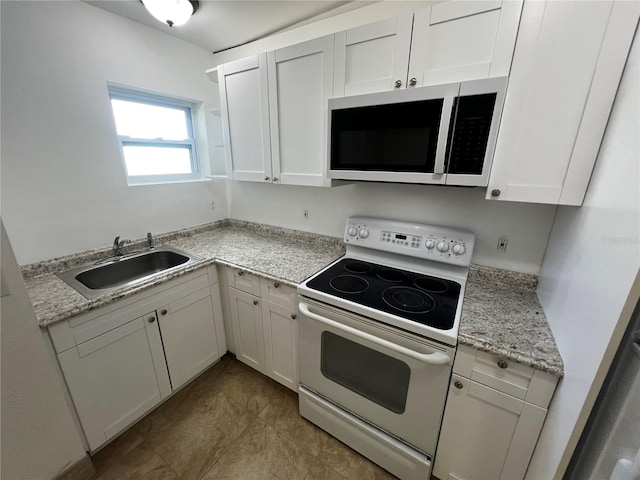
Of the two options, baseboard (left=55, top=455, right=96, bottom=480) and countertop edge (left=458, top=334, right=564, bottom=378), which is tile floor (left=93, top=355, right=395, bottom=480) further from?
countertop edge (left=458, top=334, right=564, bottom=378)

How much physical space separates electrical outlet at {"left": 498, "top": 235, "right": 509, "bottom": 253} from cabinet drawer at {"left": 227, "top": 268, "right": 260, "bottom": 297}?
1.43 m

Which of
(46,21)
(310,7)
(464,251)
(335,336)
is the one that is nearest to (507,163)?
(464,251)

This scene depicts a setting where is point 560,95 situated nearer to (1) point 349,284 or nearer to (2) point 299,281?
(1) point 349,284

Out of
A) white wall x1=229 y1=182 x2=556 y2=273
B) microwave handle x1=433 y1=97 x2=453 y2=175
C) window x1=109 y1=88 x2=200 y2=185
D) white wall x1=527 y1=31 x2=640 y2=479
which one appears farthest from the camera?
window x1=109 y1=88 x2=200 y2=185

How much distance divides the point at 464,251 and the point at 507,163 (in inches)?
20.2

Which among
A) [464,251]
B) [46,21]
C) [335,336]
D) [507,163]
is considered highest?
[46,21]

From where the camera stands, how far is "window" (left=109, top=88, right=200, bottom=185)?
187cm

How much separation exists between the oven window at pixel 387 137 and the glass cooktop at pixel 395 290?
0.61 m

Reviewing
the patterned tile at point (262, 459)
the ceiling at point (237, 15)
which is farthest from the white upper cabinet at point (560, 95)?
the patterned tile at point (262, 459)

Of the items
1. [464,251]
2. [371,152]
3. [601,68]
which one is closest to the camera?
[601,68]

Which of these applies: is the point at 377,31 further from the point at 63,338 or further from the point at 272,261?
the point at 63,338

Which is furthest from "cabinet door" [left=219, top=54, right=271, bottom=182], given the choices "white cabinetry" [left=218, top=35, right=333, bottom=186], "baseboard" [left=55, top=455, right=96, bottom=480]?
"baseboard" [left=55, top=455, right=96, bottom=480]

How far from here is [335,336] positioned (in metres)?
1.34

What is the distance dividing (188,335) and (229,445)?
710 mm
